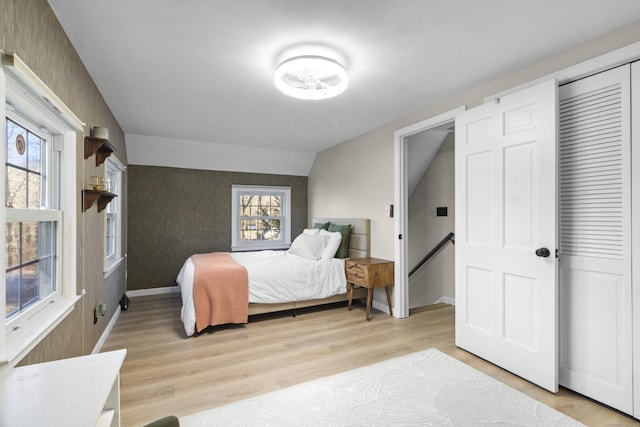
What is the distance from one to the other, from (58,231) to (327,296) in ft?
9.11

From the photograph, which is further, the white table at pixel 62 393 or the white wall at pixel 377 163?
the white wall at pixel 377 163

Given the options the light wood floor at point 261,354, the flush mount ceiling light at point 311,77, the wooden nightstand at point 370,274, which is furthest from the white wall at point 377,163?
the flush mount ceiling light at point 311,77

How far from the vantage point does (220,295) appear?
3.33 metres

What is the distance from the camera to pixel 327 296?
3.96 metres

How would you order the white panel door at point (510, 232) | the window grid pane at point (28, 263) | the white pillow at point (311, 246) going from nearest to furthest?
the window grid pane at point (28, 263) → the white panel door at point (510, 232) → the white pillow at point (311, 246)

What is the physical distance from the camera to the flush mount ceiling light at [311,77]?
7.29 ft

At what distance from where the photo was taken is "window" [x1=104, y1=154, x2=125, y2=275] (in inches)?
144

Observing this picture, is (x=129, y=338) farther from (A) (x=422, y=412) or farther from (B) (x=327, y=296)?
(A) (x=422, y=412)

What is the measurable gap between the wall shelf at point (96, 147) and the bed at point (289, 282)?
1.43 m

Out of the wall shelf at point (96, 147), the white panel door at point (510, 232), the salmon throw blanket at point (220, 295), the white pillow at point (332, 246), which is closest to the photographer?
the white panel door at point (510, 232)

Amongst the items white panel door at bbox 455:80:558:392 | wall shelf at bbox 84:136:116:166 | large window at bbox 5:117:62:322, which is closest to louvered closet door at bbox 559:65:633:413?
white panel door at bbox 455:80:558:392


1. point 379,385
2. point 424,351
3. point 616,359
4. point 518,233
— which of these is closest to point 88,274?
point 379,385

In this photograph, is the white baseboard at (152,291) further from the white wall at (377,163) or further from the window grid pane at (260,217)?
the white wall at (377,163)

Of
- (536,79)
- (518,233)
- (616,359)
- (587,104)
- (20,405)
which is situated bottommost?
(616,359)
